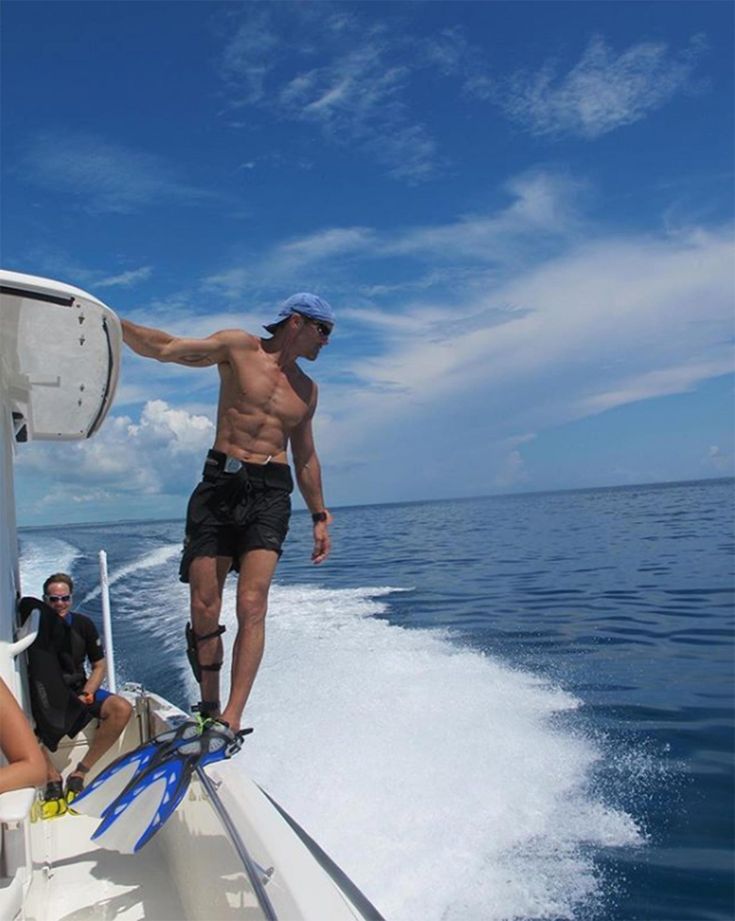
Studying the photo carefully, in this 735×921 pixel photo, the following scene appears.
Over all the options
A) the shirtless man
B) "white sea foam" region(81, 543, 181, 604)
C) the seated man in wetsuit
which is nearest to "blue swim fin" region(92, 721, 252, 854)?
the shirtless man

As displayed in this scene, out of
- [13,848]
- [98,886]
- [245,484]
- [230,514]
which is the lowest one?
[98,886]

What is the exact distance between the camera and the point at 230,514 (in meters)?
3.38

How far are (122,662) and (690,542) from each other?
14.8 meters

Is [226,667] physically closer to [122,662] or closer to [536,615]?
[122,662]

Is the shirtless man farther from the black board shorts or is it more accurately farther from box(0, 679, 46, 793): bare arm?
box(0, 679, 46, 793): bare arm

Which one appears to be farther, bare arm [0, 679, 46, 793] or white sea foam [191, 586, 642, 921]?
white sea foam [191, 586, 642, 921]

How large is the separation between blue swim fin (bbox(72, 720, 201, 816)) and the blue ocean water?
152 centimetres

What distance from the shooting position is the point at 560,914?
11.3ft

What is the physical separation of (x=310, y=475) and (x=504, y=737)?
9.68 feet

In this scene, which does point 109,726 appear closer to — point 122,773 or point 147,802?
point 122,773

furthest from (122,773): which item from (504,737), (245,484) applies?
(504,737)

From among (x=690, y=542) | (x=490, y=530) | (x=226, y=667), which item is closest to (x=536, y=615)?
(x=226, y=667)

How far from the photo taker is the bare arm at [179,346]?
120 inches

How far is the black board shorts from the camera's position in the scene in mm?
3379
